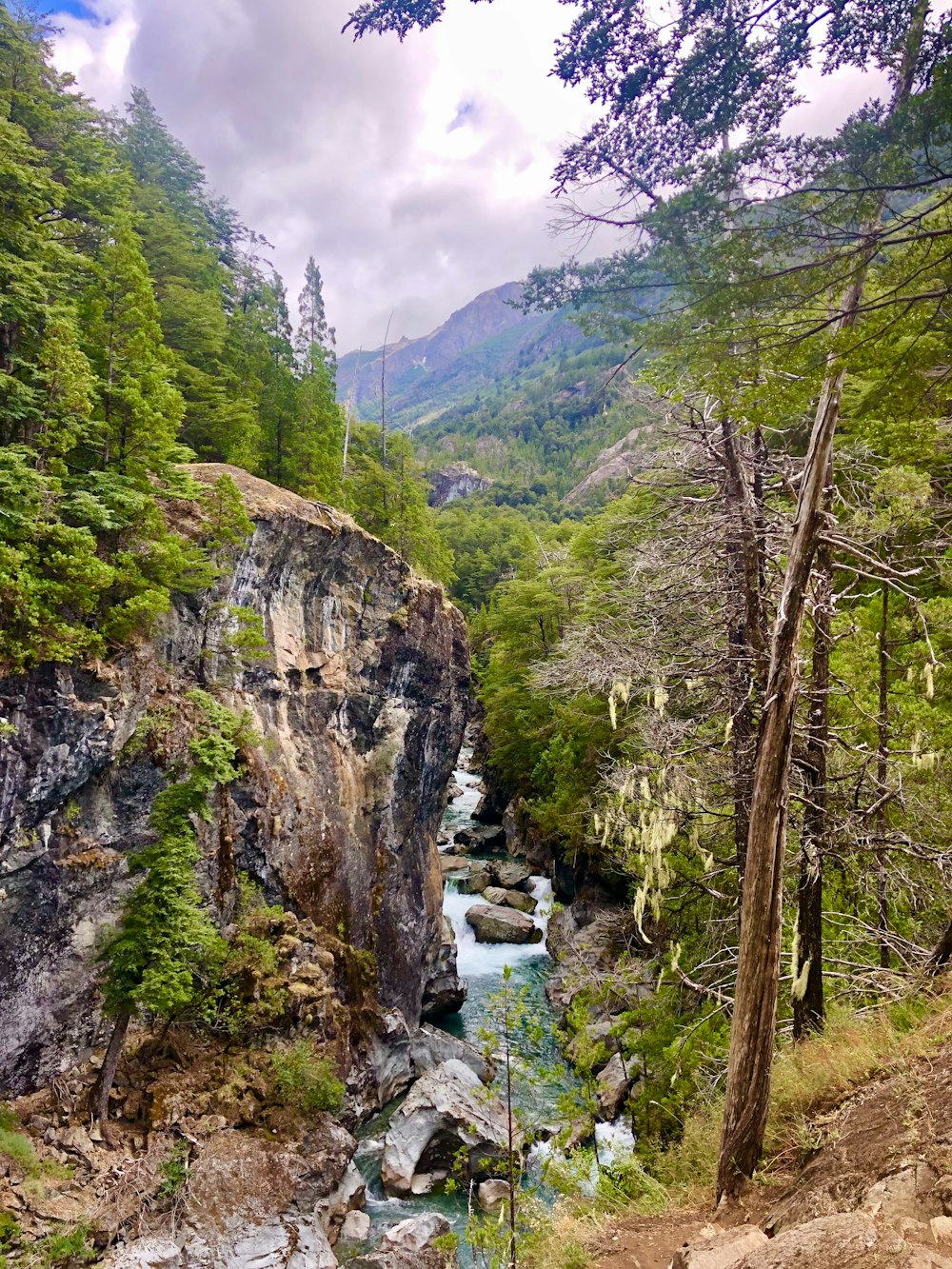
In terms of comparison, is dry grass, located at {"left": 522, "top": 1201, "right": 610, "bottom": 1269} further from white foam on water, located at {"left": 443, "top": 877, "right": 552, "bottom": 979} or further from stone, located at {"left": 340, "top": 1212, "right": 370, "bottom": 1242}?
white foam on water, located at {"left": 443, "top": 877, "right": 552, "bottom": 979}

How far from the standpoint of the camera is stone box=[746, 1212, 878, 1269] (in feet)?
11.4

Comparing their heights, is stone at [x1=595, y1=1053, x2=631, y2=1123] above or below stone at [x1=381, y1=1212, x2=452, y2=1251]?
above

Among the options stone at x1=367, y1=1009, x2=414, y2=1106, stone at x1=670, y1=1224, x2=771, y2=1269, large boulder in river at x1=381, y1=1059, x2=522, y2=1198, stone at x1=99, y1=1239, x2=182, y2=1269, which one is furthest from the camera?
stone at x1=367, y1=1009, x2=414, y2=1106

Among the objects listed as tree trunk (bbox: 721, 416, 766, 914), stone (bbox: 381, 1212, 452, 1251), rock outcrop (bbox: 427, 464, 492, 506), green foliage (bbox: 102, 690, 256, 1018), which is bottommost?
stone (bbox: 381, 1212, 452, 1251)

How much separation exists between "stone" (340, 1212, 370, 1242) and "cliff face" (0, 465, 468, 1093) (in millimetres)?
5927

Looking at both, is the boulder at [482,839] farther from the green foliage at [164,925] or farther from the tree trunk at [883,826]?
the tree trunk at [883,826]

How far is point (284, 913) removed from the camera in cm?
1656

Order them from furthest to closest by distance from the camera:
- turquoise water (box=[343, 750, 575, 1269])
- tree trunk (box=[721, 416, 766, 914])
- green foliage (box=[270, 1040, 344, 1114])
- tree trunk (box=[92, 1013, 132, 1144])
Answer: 1. green foliage (box=[270, 1040, 344, 1114])
2. turquoise water (box=[343, 750, 575, 1269])
3. tree trunk (box=[92, 1013, 132, 1144])
4. tree trunk (box=[721, 416, 766, 914])

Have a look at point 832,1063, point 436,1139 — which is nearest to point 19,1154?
point 436,1139

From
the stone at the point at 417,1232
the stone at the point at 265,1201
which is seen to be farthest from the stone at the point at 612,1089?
the stone at the point at 265,1201

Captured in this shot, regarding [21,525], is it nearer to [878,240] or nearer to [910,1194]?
[878,240]

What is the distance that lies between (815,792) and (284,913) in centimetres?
1371

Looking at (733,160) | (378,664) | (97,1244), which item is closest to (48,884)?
(97,1244)

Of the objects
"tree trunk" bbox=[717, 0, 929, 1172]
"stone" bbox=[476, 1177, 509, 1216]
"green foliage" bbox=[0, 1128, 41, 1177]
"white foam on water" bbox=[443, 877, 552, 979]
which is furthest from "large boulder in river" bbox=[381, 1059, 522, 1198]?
"tree trunk" bbox=[717, 0, 929, 1172]
